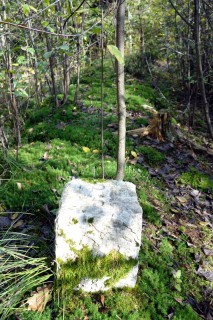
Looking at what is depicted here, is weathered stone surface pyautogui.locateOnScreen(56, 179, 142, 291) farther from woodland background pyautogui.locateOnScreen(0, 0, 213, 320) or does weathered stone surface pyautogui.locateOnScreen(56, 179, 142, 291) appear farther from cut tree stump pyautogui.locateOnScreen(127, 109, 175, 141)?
cut tree stump pyautogui.locateOnScreen(127, 109, 175, 141)

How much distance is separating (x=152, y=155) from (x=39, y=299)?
3.13 metres

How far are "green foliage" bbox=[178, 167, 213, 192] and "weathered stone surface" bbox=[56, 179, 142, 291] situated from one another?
198 centimetres

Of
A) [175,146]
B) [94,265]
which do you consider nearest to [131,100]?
[175,146]

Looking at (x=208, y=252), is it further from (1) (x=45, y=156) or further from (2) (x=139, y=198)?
(1) (x=45, y=156)

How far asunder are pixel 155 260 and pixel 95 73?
7154 mm

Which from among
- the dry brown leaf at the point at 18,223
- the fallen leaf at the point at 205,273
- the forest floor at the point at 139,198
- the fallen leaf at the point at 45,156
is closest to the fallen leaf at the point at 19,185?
the forest floor at the point at 139,198

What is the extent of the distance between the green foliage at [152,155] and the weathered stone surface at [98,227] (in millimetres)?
2068

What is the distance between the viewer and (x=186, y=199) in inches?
158

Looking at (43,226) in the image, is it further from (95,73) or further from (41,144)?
(95,73)

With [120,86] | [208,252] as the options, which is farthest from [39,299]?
[120,86]

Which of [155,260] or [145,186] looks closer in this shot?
[155,260]

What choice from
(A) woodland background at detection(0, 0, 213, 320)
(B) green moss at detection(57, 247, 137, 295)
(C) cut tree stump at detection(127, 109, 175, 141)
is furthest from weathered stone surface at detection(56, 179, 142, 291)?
(C) cut tree stump at detection(127, 109, 175, 141)

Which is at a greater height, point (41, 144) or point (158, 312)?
point (41, 144)

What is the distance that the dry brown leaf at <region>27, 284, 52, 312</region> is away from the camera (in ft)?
7.38
